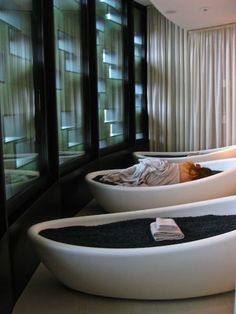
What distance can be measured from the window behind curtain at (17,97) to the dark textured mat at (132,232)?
56cm

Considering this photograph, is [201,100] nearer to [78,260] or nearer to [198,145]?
[198,145]

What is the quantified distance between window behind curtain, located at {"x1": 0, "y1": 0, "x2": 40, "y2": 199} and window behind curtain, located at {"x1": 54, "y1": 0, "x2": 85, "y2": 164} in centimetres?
73

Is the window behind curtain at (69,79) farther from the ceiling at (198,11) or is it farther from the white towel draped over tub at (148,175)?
the ceiling at (198,11)

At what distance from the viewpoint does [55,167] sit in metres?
4.05

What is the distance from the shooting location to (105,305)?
103 inches

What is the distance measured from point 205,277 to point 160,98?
5.23 metres

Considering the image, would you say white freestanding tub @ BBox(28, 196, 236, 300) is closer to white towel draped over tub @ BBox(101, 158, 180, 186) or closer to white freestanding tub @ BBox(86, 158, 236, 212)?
white freestanding tub @ BBox(86, 158, 236, 212)

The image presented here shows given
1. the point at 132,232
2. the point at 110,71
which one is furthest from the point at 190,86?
the point at 132,232

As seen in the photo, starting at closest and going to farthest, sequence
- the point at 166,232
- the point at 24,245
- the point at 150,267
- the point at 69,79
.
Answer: the point at 150,267 < the point at 166,232 < the point at 24,245 < the point at 69,79

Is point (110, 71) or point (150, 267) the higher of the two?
point (110, 71)

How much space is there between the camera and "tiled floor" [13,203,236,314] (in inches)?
99.6

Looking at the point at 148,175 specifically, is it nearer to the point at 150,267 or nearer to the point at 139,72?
the point at 150,267

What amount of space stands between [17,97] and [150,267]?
171 cm

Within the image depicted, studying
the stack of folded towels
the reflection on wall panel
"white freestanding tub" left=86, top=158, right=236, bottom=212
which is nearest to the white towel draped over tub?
"white freestanding tub" left=86, top=158, right=236, bottom=212
